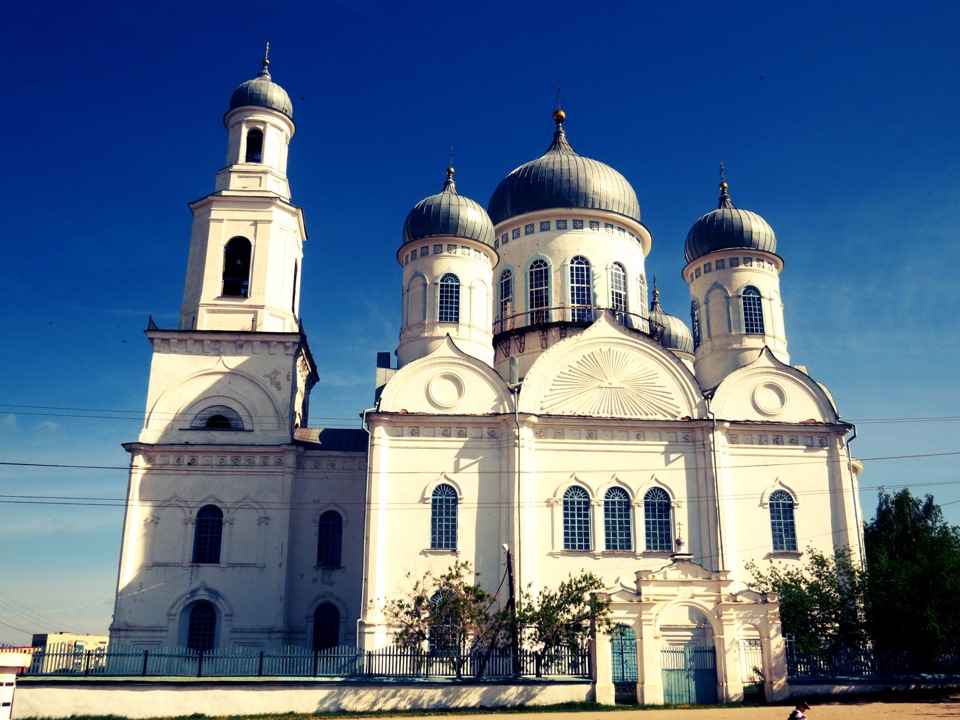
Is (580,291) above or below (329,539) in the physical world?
above

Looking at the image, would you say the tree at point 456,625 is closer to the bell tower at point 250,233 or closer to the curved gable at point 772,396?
the curved gable at point 772,396

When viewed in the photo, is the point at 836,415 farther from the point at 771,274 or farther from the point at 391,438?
the point at 391,438

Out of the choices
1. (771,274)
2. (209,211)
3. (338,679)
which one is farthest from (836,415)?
(209,211)

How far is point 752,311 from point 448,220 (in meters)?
10.2

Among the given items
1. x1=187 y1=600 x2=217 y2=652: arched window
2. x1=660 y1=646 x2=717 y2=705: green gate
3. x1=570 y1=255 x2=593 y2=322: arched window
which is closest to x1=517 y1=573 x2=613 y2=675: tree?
x1=660 y1=646 x2=717 y2=705: green gate

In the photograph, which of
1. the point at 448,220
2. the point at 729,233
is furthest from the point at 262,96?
the point at 729,233

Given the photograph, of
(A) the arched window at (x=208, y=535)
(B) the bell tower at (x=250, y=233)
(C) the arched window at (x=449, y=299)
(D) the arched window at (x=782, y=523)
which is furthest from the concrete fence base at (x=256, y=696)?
(C) the arched window at (x=449, y=299)

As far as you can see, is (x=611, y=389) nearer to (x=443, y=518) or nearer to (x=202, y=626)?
(x=443, y=518)

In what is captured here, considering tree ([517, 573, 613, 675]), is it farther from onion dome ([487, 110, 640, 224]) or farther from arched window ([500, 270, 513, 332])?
onion dome ([487, 110, 640, 224])

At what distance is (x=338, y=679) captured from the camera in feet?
60.6

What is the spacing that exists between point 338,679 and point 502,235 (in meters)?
17.4

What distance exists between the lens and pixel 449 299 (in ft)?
90.5

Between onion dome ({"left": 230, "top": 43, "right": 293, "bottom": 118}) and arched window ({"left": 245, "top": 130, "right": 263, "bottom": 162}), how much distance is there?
911 millimetres

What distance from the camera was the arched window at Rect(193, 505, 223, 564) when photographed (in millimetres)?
25016
